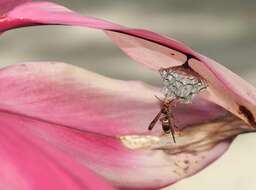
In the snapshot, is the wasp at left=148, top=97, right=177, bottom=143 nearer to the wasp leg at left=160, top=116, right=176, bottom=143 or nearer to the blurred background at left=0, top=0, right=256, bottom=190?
the wasp leg at left=160, top=116, right=176, bottom=143

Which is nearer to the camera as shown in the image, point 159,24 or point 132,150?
point 132,150

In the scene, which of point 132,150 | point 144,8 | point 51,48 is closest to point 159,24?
point 144,8

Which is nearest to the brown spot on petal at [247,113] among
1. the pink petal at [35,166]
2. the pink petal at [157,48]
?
the pink petal at [157,48]

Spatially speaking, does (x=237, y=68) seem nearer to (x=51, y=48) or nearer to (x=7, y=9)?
(x=51, y=48)

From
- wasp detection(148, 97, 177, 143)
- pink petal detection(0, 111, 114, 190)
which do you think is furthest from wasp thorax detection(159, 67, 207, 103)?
pink petal detection(0, 111, 114, 190)

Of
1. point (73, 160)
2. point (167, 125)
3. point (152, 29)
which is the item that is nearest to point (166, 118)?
point (167, 125)

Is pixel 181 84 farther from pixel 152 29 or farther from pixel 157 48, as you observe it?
pixel 152 29

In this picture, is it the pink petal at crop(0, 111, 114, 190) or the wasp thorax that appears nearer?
the pink petal at crop(0, 111, 114, 190)
